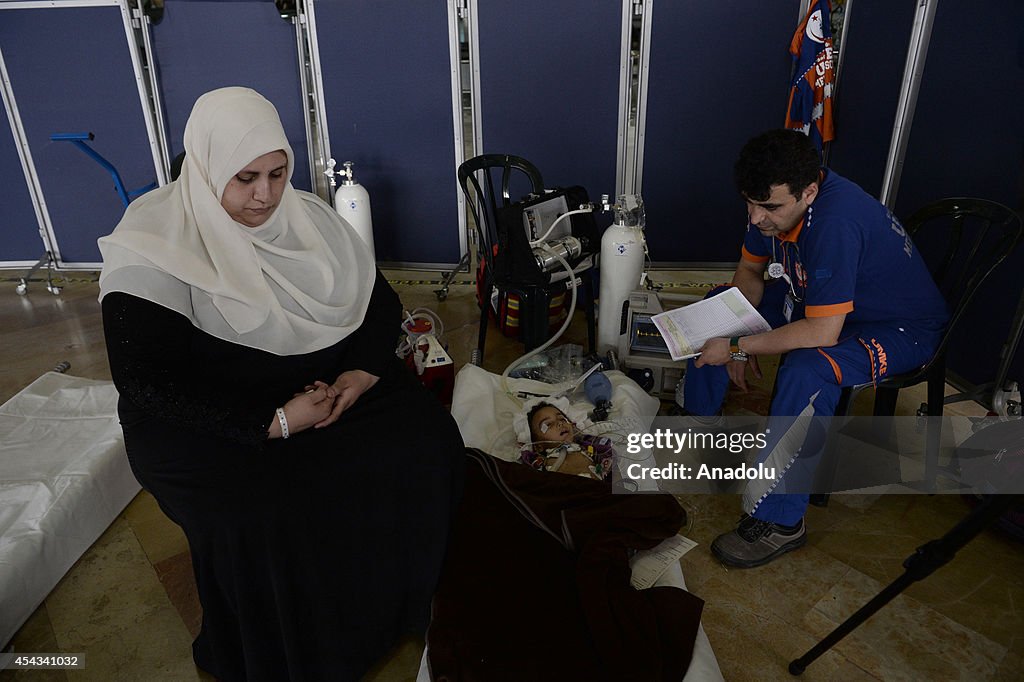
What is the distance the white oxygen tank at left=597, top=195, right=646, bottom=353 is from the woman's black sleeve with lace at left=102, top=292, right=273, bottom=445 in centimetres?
166

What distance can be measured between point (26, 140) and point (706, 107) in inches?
155

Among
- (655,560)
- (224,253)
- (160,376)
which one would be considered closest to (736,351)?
(655,560)

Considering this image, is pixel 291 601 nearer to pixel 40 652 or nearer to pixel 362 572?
pixel 362 572

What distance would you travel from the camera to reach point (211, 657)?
1440mm

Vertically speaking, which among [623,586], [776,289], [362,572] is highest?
[776,289]

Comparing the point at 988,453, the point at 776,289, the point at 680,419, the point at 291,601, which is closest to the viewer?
the point at 291,601

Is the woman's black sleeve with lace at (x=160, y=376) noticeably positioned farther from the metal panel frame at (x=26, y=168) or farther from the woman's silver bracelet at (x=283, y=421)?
the metal panel frame at (x=26, y=168)

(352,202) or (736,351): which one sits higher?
(352,202)

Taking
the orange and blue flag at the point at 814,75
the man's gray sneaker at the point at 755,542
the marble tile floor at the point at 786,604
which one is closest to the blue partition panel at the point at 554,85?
the orange and blue flag at the point at 814,75

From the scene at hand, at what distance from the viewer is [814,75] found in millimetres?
3270

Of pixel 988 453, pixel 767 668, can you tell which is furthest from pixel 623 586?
pixel 988 453

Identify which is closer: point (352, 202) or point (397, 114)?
point (352, 202)

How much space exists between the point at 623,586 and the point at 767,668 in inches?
14.8

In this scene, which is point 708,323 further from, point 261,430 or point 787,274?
point 261,430
